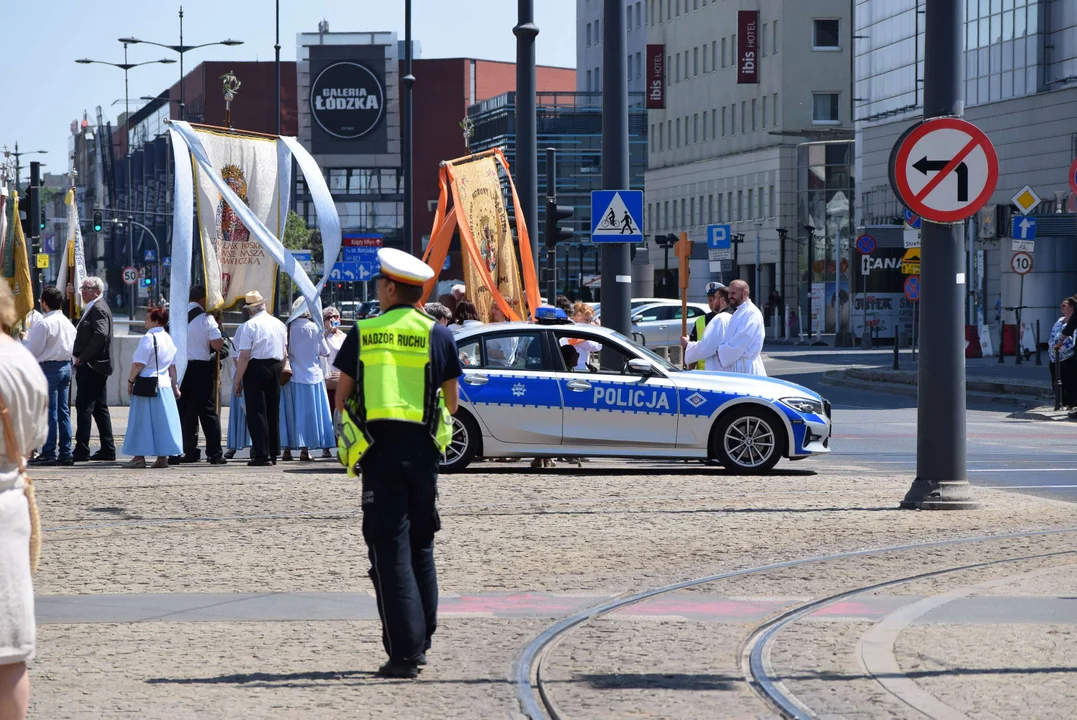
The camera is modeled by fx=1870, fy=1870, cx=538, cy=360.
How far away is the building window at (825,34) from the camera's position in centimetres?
8756

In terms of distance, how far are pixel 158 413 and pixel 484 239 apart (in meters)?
5.04

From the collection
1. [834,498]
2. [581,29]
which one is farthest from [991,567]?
[581,29]

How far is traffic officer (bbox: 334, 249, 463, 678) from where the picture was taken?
24.5 ft

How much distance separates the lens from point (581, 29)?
416 ft

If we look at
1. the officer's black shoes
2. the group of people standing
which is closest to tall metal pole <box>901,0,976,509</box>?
the group of people standing

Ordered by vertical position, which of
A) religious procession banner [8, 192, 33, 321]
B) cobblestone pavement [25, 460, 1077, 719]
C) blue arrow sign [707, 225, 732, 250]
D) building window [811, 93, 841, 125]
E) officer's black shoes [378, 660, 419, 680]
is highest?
building window [811, 93, 841, 125]

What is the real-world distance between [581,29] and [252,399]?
11107 cm

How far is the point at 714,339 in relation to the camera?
744 inches

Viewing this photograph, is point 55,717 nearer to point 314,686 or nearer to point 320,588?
point 314,686

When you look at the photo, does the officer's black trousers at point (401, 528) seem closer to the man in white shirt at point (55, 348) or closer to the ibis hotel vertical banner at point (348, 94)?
the man in white shirt at point (55, 348)

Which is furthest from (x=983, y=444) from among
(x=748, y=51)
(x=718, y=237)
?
(x=748, y=51)

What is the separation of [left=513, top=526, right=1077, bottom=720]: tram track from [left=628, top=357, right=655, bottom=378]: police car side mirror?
5.27 metres

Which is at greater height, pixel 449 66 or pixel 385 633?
pixel 449 66

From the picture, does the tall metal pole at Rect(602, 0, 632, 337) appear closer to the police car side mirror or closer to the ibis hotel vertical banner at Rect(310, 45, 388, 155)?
the police car side mirror
